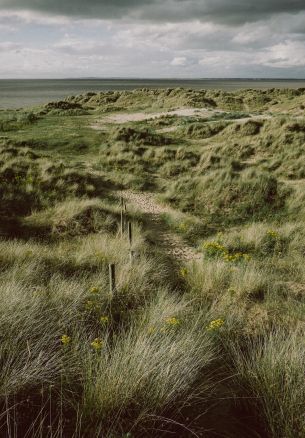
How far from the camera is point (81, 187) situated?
12.9 meters

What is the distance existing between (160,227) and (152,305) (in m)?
5.92

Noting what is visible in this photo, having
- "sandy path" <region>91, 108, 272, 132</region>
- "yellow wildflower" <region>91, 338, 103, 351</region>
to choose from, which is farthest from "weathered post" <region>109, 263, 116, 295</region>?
"sandy path" <region>91, 108, 272, 132</region>

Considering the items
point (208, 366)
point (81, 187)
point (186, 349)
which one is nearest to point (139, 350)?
point (186, 349)

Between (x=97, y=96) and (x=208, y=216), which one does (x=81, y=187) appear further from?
(x=97, y=96)

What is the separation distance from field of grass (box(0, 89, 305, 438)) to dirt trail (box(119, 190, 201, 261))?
0.08 meters

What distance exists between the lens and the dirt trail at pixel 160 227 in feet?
26.6

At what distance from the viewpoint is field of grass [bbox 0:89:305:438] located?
2.54 m

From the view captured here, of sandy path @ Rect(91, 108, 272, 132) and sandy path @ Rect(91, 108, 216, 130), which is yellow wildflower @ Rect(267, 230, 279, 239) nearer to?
sandy path @ Rect(91, 108, 272, 132)

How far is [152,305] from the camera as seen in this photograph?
4.23 m

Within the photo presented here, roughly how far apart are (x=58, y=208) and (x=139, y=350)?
7654 mm

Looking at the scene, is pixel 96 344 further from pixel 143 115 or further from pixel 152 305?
pixel 143 115

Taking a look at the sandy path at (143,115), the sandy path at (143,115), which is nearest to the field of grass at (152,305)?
the sandy path at (143,115)

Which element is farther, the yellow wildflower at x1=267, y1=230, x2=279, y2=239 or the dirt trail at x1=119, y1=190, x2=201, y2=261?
the dirt trail at x1=119, y1=190, x2=201, y2=261

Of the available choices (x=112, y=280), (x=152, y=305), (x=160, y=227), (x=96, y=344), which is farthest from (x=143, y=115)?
(x=96, y=344)
